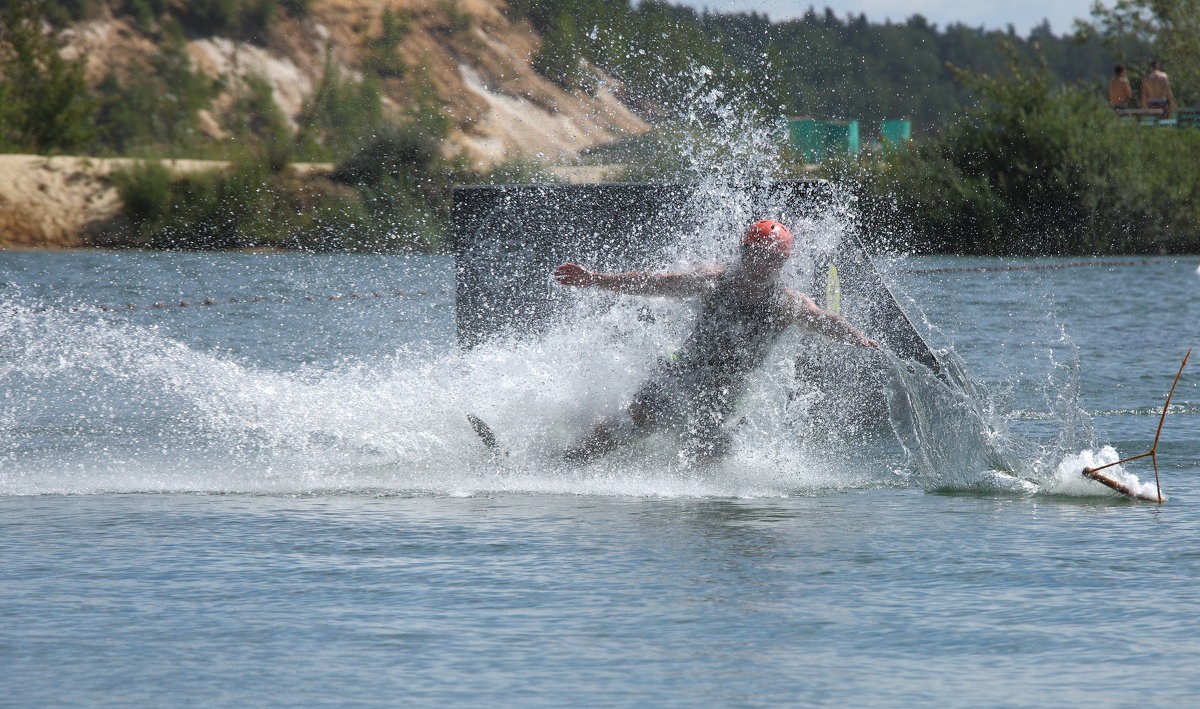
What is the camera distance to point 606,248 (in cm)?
943

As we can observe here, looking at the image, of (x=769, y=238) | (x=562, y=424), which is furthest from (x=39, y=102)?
(x=769, y=238)

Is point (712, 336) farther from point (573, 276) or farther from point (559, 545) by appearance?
point (559, 545)

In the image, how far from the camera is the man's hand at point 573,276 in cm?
762

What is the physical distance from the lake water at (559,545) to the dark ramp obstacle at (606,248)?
0.41 m

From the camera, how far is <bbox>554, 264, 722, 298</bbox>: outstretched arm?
7602 millimetres

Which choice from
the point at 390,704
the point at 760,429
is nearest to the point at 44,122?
the point at 760,429

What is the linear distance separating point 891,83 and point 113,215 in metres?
81.4

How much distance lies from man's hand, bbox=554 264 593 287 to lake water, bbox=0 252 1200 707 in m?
0.73

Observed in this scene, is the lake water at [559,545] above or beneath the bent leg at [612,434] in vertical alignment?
beneath

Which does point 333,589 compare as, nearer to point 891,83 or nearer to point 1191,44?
point 1191,44

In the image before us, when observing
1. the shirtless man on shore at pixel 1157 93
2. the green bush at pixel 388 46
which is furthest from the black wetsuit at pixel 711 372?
the green bush at pixel 388 46

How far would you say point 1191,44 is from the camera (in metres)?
46.8

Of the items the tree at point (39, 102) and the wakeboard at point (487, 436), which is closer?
the wakeboard at point (487, 436)

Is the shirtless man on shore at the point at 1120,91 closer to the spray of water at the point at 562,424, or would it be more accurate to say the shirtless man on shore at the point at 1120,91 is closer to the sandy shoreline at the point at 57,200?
the sandy shoreline at the point at 57,200
